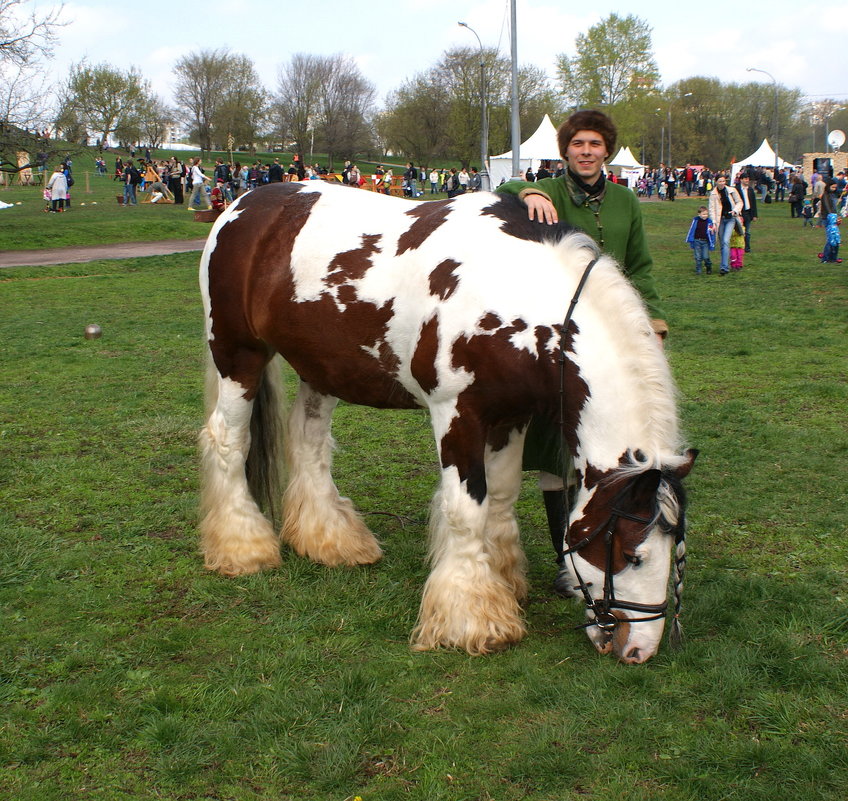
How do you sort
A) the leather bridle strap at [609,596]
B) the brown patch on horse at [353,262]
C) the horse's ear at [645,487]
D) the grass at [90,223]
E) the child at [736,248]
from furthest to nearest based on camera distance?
the grass at [90,223]
the child at [736,248]
the brown patch on horse at [353,262]
the leather bridle strap at [609,596]
the horse's ear at [645,487]

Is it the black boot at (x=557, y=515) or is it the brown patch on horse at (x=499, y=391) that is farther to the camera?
the black boot at (x=557, y=515)

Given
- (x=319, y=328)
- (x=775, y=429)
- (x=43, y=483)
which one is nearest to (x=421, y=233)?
(x=319, y=328)

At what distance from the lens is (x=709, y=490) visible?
18.2 ft

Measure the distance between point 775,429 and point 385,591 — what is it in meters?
3.81

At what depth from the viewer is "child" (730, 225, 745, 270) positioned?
16.7 meters

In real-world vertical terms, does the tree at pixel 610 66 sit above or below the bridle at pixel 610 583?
above

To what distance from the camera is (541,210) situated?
3.73 meters

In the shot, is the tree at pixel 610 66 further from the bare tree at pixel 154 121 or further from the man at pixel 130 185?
the man at pixel 130 185

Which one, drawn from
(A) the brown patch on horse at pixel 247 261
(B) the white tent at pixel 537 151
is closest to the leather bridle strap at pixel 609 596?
(A) the brown patch on horse at pixel 247 261

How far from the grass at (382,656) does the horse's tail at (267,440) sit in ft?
1.63

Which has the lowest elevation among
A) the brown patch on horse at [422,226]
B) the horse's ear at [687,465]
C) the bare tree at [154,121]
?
the horse's ear at [687,465]

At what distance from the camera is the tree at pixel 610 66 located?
219ft

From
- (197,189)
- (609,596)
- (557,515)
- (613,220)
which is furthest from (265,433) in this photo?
(197,189)

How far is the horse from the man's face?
1.44 ft
